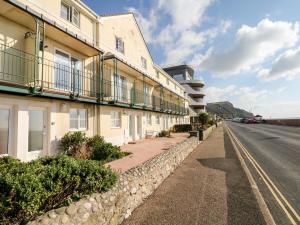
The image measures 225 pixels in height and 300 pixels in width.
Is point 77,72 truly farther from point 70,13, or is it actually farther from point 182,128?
point 182,128

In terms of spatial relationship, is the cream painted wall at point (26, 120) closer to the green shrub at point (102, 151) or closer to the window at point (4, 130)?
the window at point (4, 130)

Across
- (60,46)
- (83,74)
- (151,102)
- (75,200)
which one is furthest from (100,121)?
(151,102)

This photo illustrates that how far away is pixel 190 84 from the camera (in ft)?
228

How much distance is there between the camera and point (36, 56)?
840 cm

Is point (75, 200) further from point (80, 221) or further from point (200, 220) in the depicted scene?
point (200, 220)

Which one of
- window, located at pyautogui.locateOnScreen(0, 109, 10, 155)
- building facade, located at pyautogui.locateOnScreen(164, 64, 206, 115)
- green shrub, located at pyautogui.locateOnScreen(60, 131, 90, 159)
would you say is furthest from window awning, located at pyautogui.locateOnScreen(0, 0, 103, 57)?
building facade, located at pyautogui.locateOnScreen(164, 64, 206, 115)

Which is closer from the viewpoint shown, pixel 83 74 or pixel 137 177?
pixel 137 177

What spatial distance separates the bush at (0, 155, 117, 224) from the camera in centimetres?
358

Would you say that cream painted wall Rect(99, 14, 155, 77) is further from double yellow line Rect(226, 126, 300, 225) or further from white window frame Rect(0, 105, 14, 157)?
double yellow line Rect(226, 126, 300, 225)

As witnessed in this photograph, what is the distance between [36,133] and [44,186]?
618cm

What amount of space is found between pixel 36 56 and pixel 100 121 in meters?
6.17

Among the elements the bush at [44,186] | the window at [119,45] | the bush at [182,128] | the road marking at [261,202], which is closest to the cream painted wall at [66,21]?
the window at [119,45]

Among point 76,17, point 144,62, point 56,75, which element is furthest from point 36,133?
point 144,62

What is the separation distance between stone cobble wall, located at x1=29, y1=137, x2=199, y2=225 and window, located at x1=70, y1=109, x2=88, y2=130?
5621 millimetres
